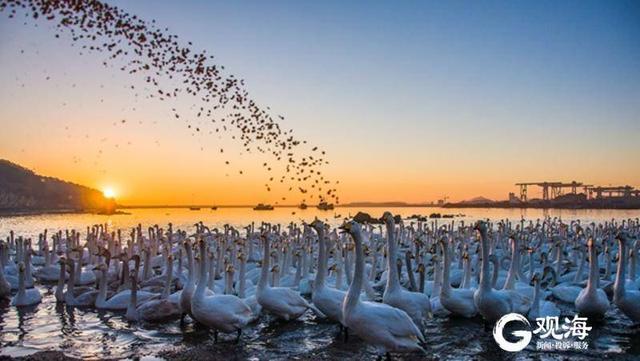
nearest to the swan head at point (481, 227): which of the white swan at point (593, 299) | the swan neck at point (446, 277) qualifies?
the swan neck at point (446, 277)

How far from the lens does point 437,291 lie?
48.6ft

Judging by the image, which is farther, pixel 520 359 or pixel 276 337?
pixel 276 337

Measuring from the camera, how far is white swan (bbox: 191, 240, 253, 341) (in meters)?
11.3

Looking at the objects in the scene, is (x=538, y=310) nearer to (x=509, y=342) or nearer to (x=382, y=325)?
(x=509, y=342)

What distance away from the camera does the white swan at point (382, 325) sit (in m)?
9.00

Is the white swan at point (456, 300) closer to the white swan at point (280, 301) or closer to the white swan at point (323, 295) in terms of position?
the white swan at point (323, 295)

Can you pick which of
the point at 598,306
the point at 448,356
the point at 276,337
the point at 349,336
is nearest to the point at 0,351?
the point at 276,337

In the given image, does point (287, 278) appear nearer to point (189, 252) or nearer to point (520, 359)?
point (189, 252)

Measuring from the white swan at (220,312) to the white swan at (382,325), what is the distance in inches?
114

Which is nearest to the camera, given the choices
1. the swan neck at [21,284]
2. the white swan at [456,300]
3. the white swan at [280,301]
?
the white swan at [280,301]

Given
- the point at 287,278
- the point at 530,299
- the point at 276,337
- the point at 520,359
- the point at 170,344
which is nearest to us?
the point at 520,359

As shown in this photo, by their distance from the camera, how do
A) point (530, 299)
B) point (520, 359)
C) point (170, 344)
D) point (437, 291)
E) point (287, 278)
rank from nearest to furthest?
point (520, 359), point (170, 344), point (530, 299), point (437, 291), point (287, 278)

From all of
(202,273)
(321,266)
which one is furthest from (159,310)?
(321,266)

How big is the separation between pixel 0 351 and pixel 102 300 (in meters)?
4.37
